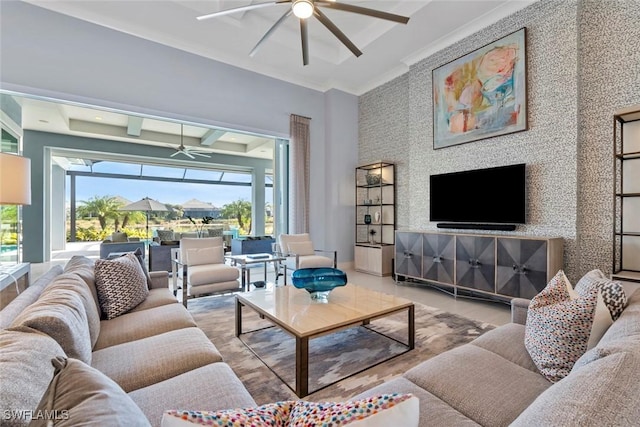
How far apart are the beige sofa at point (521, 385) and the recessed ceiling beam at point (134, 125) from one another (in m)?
6.83

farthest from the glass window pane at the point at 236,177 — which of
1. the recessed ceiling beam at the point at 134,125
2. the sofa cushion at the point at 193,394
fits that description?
the sofa cushion at the point at 193,394

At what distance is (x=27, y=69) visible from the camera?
3391 mm

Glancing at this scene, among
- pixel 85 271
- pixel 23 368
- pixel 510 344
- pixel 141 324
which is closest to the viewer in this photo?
pixel 23 368

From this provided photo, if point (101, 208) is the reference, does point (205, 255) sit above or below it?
below

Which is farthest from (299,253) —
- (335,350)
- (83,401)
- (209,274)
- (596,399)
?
(596,399)

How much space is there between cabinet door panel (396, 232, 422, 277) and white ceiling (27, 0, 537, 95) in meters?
2.85

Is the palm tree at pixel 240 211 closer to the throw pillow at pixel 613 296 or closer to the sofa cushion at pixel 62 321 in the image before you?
the sofa cushion at pixel 62 321

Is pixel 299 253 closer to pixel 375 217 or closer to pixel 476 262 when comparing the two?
pixel 375 217

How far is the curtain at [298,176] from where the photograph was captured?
212 inches

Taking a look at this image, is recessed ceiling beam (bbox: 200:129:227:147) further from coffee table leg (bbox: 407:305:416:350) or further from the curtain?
coffee table leg (bbox: 407:305:416:350)

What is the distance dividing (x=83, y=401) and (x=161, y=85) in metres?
4.55

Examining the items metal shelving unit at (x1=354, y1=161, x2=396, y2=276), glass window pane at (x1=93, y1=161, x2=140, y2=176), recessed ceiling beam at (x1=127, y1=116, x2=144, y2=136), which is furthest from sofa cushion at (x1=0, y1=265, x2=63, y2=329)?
glass window pane at (x1=93, y1=161, x2=140, y2=176)

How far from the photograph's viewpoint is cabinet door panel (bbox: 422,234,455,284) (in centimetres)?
Answer: 391

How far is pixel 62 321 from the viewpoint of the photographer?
1.16m
